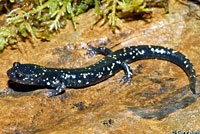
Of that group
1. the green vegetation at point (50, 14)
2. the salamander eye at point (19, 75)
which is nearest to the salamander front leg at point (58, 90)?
the salamander eye at point (19, 75)

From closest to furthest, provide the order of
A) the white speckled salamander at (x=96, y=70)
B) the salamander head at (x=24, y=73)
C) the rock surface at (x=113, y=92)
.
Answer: the rock surface at (x=113, y=92)
the salamander head at (x=24, y=73)
the white speckled salamander at (x=96, y=70)

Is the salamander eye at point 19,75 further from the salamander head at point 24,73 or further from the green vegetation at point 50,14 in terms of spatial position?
the green vegetation at point 50,14

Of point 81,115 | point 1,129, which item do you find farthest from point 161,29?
point 1,129

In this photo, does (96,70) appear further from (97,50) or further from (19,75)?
(19,75)

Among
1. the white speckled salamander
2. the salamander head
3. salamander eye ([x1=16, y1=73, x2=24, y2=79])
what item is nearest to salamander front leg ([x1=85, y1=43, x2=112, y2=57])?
the white speckled salamander

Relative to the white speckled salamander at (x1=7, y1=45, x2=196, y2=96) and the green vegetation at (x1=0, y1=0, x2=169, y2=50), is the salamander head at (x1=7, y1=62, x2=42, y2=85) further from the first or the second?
the green vegetation at (x1=0, y1=0, x2=169, y2=50)

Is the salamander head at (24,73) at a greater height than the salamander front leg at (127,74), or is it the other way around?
the salamander head at (24,73)

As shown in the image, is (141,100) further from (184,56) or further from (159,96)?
(184,56)
